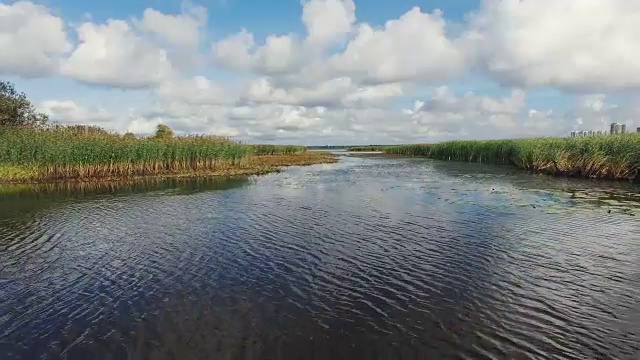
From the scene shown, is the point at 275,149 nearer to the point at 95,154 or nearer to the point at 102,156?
the point at 102,156

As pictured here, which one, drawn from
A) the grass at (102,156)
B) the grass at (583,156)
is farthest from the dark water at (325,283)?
the grass at (102,156)

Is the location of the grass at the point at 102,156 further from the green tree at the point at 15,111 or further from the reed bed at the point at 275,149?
the reed bed at the point at 275,149

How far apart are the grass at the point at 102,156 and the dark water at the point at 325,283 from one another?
16063mm

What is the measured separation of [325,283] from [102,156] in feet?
108

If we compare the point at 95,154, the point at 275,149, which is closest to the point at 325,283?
the point at 95,154

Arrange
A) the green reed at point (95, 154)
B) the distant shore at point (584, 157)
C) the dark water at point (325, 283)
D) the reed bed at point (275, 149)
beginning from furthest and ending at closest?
the reed bed at point (275, 149) < the green reed at point (95, 154) < the distant shore at point (584, 157) < the dark water at point (325, 283)

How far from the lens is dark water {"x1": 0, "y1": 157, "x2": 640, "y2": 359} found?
23.2 ft

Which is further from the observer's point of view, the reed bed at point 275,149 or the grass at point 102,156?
the reed bed at point 275,149

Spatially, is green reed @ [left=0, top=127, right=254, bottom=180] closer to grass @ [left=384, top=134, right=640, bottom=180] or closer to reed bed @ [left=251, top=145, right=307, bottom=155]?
grass @ [left=384, top=134, right=640, bottom=180]

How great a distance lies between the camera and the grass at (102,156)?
109 feet

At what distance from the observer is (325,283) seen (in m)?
9.92

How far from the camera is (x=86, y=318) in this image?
322 inches

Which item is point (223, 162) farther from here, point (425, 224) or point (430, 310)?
point (430, 310)

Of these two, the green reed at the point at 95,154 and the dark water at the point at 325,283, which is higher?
the green reed at the point at 95,154
